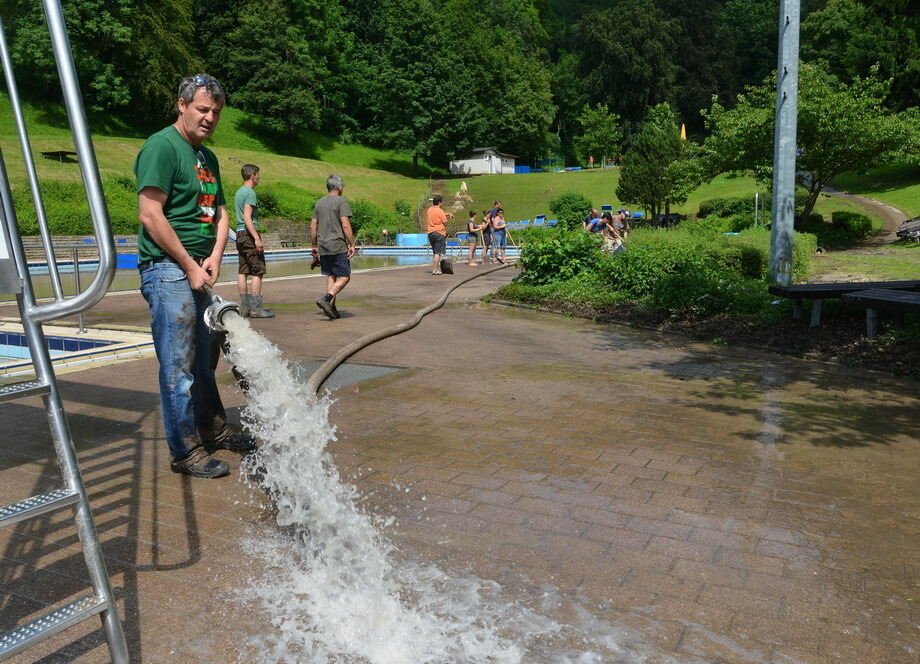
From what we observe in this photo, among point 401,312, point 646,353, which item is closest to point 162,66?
point 401,312

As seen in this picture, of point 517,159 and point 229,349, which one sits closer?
point 229,349

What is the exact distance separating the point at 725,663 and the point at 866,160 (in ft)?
88.0

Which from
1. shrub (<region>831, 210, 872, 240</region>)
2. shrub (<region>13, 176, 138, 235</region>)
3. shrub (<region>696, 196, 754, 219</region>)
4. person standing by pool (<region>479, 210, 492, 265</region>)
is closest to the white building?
shrub (<region>696, 196, 754, 219</region>)

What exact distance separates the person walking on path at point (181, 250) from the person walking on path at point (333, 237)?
223 inches

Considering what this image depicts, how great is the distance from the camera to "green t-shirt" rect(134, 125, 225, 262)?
3.97 meters

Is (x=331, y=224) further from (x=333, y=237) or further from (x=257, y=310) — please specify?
(x=257, y=310)

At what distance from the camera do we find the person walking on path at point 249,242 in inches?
389

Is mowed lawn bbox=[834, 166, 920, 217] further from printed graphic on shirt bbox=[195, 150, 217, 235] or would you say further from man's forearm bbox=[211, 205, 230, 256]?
printed graphic on shirt bbox=[195, 150, 217, 235]

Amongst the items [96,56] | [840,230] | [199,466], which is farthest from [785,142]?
[96,56]

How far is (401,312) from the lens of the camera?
37.8ft

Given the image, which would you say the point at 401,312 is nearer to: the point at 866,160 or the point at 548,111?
the point at 866,160

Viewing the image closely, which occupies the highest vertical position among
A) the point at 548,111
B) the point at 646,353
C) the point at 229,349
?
the point at 548,111

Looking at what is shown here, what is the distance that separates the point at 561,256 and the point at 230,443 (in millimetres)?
9209

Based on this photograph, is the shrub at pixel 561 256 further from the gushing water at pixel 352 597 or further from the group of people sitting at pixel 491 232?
the gushing water at pixel 352 597
